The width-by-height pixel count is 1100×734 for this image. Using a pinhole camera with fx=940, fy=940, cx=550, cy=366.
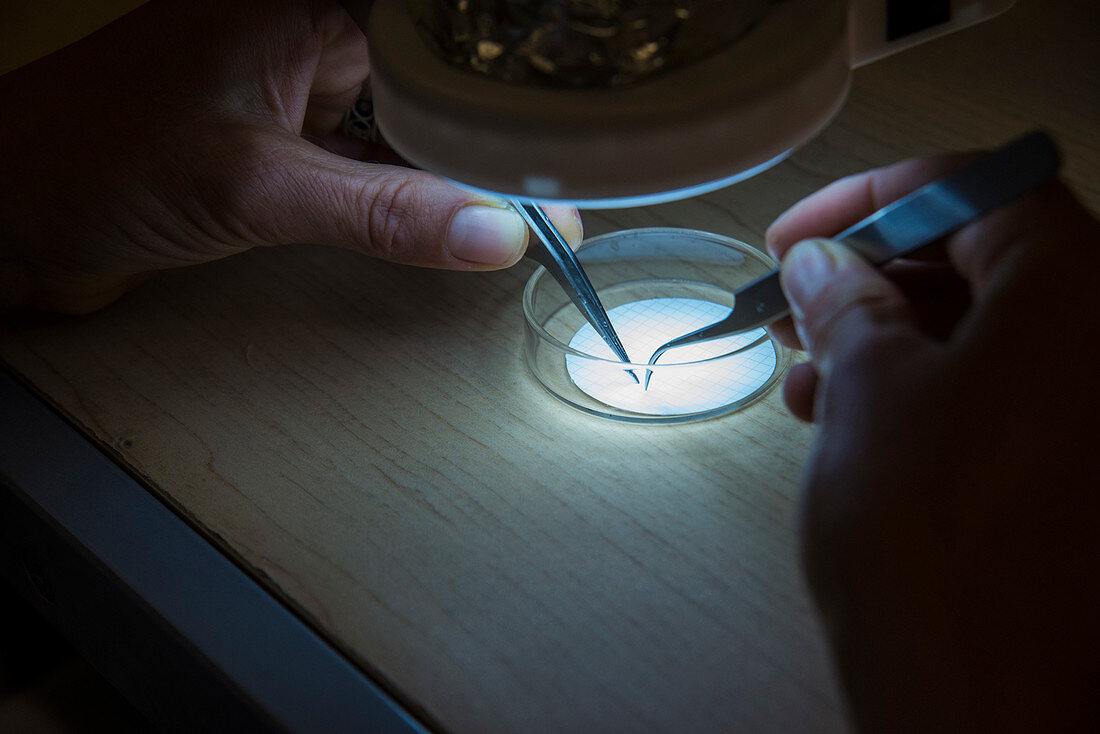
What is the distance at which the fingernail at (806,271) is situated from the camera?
1.26ft

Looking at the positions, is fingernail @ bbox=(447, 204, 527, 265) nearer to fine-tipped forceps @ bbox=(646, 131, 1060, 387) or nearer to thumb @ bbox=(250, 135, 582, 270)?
thumb @ bbox=(250, 135, 582, 270)

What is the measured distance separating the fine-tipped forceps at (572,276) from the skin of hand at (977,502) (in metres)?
0.22

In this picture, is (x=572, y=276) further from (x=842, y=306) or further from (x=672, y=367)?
(x=842, y=306)

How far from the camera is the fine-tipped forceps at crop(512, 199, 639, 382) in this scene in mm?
548

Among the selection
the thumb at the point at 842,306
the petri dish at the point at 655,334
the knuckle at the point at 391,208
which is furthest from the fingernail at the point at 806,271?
the knuckle at the point at 391,208

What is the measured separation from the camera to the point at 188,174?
1.95 ft

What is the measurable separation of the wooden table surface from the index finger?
116 millimetres

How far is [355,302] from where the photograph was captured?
64 centimetres

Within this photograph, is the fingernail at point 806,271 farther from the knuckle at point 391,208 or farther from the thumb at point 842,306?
the knuckle at point 391,208

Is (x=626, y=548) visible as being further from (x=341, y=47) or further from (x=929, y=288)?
(x=341, y=47)

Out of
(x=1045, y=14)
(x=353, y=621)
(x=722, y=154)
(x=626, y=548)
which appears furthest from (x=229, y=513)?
(x=1045, y=14)

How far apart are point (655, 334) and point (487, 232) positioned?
4.9 inches

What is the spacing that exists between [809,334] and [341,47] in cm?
46

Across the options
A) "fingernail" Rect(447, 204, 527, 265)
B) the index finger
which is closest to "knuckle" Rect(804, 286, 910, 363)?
the index finger
